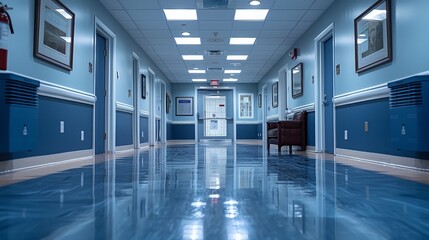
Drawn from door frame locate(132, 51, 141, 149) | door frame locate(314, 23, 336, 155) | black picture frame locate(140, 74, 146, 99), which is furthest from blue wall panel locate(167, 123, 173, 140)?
door frame locate(314, 23, 336, 155)

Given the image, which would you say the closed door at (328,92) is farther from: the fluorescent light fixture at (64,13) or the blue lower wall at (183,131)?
the blue lower wall at (183,131)

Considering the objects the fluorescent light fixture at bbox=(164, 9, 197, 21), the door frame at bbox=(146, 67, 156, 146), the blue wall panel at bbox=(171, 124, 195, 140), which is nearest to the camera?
the fluorescent light fixture at bbox=(164, 9, 197, 21)

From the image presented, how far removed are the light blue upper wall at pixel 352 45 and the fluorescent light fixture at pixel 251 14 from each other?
1.16 m

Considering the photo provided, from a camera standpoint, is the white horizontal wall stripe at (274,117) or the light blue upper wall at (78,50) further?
the white horizontal wall stripe at (274,117)

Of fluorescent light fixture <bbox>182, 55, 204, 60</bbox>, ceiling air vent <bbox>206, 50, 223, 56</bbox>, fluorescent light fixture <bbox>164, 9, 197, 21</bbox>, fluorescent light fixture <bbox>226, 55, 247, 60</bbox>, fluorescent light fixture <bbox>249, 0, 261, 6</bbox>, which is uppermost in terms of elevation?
fluorescent light fixture <bbox>226, 55, 247, 60</bbox>

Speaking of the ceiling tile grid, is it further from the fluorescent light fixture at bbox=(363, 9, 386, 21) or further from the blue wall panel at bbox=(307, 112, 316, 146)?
the blue wall panel at bbox=(307, 112, 316, 146)

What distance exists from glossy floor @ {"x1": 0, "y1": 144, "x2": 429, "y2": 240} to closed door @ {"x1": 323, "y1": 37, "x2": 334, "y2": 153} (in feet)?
11.8

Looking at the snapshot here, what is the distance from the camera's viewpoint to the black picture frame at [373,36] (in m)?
4.00

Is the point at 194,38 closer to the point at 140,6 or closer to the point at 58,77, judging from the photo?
the point at 140,6

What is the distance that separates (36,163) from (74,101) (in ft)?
4.12

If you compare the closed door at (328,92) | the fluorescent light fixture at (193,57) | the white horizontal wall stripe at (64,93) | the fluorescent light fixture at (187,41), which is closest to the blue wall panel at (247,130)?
the fluorescent light fixture at (193,57)

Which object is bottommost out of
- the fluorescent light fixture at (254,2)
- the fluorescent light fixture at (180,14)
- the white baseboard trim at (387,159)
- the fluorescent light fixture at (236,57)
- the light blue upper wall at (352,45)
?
the white baseboard trim at (387,159)

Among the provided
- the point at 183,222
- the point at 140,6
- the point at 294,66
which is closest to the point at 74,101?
the point at 140,6

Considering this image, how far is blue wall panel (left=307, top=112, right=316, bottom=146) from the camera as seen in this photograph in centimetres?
679
